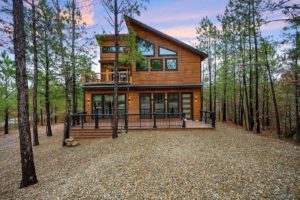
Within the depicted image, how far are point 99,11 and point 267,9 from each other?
8.40 meters

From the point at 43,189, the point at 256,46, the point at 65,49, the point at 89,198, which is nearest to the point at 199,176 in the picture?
the point at 89,198

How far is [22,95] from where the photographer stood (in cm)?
502

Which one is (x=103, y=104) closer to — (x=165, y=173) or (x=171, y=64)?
(x=171, y=64)

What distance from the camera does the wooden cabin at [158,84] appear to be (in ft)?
48.5

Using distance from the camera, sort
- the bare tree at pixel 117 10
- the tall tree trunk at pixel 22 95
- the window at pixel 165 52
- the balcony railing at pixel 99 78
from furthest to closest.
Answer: the window at pixel 165 52
the balcony railing at pixel 99 78
the bare tree at pixel 117 10
the tall tree trunk at pixel 22 95


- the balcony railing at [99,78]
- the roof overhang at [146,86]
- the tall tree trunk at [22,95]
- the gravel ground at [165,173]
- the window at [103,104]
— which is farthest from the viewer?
the window at [103,104]

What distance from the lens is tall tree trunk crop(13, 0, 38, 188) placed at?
16.3ft

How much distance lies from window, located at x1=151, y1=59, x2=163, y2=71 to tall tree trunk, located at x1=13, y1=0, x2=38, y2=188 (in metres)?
10.8

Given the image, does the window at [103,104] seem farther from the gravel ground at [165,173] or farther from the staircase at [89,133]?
the gravel ground at [165,173]

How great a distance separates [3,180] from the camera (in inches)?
229

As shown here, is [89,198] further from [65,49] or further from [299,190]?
[65,49]

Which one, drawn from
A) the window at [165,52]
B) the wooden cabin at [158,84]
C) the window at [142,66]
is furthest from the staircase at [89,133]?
the window at [165,52]

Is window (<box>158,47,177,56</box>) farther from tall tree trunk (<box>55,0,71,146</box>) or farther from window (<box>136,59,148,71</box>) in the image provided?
tall tree trunk (<box>55,0,71,146</box>)

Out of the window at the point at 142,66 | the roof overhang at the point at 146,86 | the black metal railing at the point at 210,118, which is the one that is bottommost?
the black metal railing at the point at 210,118
